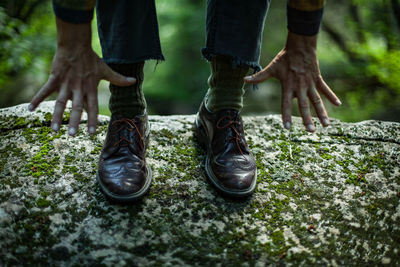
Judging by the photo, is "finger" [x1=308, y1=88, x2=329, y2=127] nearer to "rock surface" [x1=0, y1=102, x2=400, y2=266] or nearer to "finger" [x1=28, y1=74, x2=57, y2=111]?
"rock surface" [x1=0, y1=102, x2=400, y2=266]

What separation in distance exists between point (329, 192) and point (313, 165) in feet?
0.71

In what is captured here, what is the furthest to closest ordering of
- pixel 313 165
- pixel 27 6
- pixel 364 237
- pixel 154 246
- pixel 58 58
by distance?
pixel 27 6 < pixel 313 165 < pixel 364 237 < pixel 154 246 < pixel 58 58

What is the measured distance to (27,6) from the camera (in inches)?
170

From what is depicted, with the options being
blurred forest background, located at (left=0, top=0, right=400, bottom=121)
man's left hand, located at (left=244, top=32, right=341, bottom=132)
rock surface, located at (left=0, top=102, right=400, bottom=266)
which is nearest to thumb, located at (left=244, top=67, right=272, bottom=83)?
man's left hand, located at (left=244, top=32, right=341, bottom=132)

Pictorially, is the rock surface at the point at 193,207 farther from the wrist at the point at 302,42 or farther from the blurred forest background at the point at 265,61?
the blurred forest background at the point at 265,61

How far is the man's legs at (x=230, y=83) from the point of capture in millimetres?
1370

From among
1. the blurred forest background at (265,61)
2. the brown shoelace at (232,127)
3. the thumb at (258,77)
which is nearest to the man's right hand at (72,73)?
the thumb at (258,77)

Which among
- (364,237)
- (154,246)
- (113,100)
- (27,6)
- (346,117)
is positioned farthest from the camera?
(27,6)

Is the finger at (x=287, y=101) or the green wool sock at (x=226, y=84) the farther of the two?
the green wool sock at (x=226, y=84)

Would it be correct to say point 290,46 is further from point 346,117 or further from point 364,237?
point 346,117

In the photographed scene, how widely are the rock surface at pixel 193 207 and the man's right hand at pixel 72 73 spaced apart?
0.44 metres

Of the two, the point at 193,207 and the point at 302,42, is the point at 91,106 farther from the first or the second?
the point at 302,42

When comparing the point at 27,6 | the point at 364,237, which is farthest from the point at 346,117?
the point at 27,6

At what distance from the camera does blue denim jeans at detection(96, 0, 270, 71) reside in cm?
135
